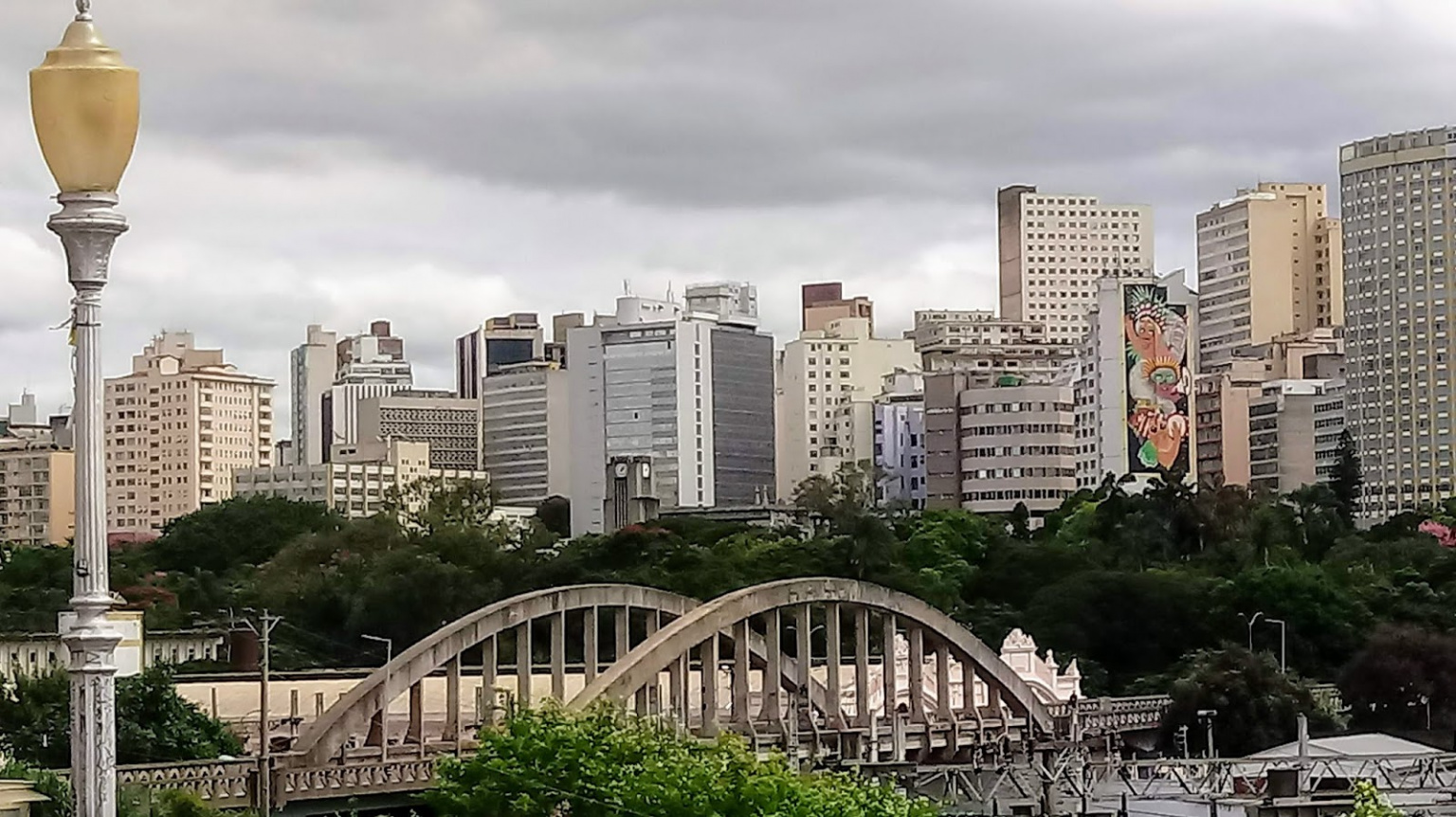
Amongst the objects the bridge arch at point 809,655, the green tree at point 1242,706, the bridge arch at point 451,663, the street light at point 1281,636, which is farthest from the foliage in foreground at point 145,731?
the street light at point 1281,636

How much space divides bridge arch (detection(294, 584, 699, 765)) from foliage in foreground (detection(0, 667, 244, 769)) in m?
2.16

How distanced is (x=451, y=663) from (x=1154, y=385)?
403 feet

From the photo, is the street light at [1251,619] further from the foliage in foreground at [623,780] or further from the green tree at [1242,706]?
the foliage in foreground at [623,780]

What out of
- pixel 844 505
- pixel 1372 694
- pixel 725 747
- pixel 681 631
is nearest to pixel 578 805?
pixel 725 747

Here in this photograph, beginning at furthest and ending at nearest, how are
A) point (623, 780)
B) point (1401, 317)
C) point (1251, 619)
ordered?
point (1401, 317) < point (1251, 619) < point (623, 780)

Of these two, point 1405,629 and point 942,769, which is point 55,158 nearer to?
point 942,769

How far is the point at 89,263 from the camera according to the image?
1288cm

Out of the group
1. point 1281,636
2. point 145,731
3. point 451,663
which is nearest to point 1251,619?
point 1281,636

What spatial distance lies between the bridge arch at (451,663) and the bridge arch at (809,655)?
1619 millimetres

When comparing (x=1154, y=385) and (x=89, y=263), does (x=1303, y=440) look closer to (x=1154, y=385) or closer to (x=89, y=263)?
(x=1154, y=385)

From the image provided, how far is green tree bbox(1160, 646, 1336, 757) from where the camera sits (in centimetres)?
8519

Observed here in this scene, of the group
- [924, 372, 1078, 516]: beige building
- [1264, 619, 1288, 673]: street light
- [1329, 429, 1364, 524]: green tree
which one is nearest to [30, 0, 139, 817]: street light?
[1264, 619, 1288, 673]: street light

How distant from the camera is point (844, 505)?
166 metres

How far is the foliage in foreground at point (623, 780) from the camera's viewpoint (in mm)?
41906
